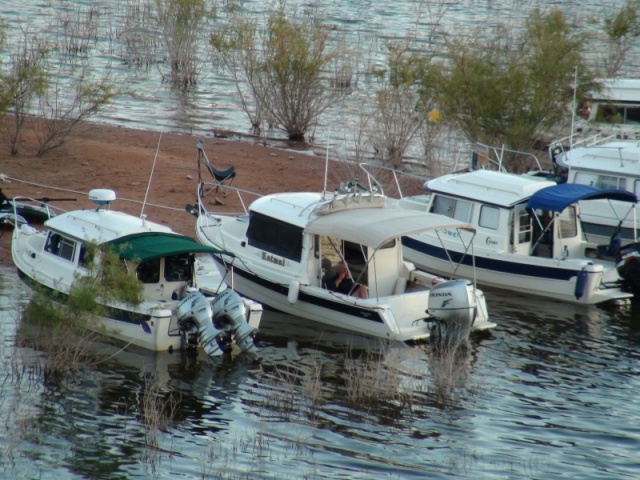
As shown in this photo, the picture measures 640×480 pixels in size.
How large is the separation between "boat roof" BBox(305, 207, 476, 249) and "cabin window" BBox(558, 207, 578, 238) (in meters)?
3.86

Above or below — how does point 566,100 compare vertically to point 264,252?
above

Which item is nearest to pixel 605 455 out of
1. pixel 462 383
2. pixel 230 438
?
pixel 462 383

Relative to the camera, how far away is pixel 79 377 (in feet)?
45.4

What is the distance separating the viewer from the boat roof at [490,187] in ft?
63.8

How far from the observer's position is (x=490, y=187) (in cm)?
1981

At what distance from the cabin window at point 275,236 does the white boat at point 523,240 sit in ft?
10.8

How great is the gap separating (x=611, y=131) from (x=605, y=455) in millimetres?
15341

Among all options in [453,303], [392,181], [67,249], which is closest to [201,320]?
[67,249]

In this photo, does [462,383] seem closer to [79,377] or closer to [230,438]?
[230,438]

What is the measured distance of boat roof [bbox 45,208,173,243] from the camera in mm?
15454

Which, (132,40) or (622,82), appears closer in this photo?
(622,82)

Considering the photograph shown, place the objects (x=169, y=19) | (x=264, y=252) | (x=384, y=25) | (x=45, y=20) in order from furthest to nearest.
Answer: (x=384, y=25)
(x=45, y=20)
(x=169, y=19)
(x=264, y=252)

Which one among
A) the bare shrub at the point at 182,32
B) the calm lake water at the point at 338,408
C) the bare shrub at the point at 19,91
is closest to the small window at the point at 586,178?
the calm lake water at the point at 338,408

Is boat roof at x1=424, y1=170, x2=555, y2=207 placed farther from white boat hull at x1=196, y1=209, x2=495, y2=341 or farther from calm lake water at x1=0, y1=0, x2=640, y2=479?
white boat hull at x1=196, y1=209, x2=495, y2=341
